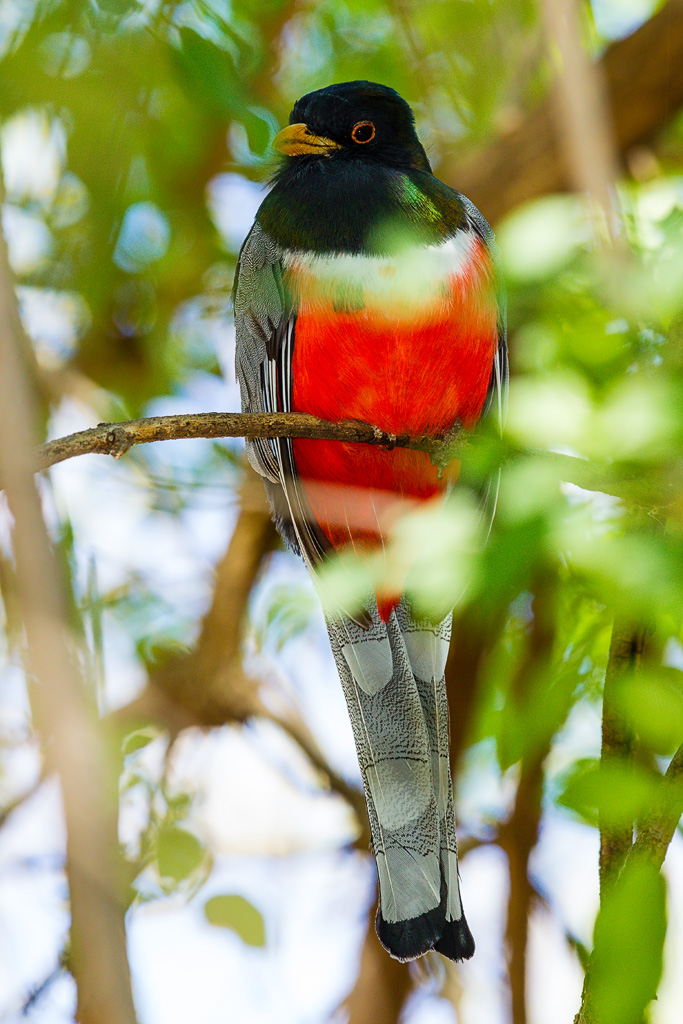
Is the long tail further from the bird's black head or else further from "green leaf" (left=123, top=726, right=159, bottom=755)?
the bird's black head

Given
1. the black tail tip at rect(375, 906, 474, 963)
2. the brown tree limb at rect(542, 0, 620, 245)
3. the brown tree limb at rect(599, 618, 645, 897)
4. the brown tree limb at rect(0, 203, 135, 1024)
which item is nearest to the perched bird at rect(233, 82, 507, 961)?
the black tail tip at rect(375, 906, 474, 963)

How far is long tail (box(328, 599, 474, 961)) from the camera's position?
2.22 meters

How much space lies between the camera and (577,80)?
1.68 meters

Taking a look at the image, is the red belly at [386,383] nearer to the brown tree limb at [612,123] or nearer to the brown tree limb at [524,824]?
the brown tree limb at [524,824]

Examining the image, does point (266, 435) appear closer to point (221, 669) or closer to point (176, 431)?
point (176, 431)

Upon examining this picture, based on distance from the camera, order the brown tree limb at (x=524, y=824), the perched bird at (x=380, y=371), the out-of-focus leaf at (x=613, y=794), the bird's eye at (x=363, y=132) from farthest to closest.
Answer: the brown tree limb at (x=524, y=824) < the bird's eye at (x=363, y=132) < the perched bird at (x=380, y=371) < the out-of-focus leaf at (x=613, y=794)

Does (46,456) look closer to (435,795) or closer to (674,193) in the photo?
(435,795)

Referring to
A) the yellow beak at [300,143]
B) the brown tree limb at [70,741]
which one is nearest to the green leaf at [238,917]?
the brown tree limb at [70,741]

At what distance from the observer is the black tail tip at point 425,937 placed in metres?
2.17

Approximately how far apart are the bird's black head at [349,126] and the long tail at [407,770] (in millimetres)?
1112

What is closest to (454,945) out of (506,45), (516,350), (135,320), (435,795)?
(435,795)

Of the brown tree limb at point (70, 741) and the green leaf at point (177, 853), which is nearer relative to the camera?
the brown tree limb at point (70, 741)

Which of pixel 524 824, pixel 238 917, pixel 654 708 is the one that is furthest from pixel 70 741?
pixel 524 824

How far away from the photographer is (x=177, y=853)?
2689mm
